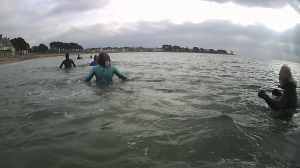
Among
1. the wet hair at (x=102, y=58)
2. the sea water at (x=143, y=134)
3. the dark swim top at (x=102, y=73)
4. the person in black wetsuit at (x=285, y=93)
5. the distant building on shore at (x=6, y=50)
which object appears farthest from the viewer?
the distant building on shore at (x=6, y=50)

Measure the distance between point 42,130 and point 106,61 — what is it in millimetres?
4212

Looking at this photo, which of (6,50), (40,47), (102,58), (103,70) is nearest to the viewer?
(102,58)

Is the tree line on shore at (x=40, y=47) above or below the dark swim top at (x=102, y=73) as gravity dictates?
above

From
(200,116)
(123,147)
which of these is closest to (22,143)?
(123,147)

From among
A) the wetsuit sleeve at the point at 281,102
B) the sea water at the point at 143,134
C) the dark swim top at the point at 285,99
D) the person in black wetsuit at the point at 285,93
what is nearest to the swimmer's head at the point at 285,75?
the person in black wetsuit at the point at 285,93

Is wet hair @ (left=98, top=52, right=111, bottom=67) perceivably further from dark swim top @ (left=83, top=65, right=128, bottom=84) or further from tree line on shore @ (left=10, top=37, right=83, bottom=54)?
tree line on shore @ (left=10, top=37, right=83, bottom=54)

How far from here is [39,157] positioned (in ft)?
8.13

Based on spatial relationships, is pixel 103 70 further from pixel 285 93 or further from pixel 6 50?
pixel 6 50

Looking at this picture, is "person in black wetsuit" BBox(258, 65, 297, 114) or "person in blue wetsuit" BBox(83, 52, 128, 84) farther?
"person in blue wetsuit" BBox(83, 52, 128, 84)

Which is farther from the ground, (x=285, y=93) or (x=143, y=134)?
(x=285, y=93)

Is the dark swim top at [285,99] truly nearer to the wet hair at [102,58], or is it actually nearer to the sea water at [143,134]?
the sea water at [143,134]

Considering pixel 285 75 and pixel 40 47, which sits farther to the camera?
pixel 40 47

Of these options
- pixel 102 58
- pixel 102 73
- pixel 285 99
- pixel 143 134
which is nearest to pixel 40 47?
pixel 102 73

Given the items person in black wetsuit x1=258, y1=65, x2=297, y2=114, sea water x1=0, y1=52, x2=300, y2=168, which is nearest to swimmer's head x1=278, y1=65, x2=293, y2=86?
person in black wetsuit x1=258, y1=65, x2=297, y2=114
